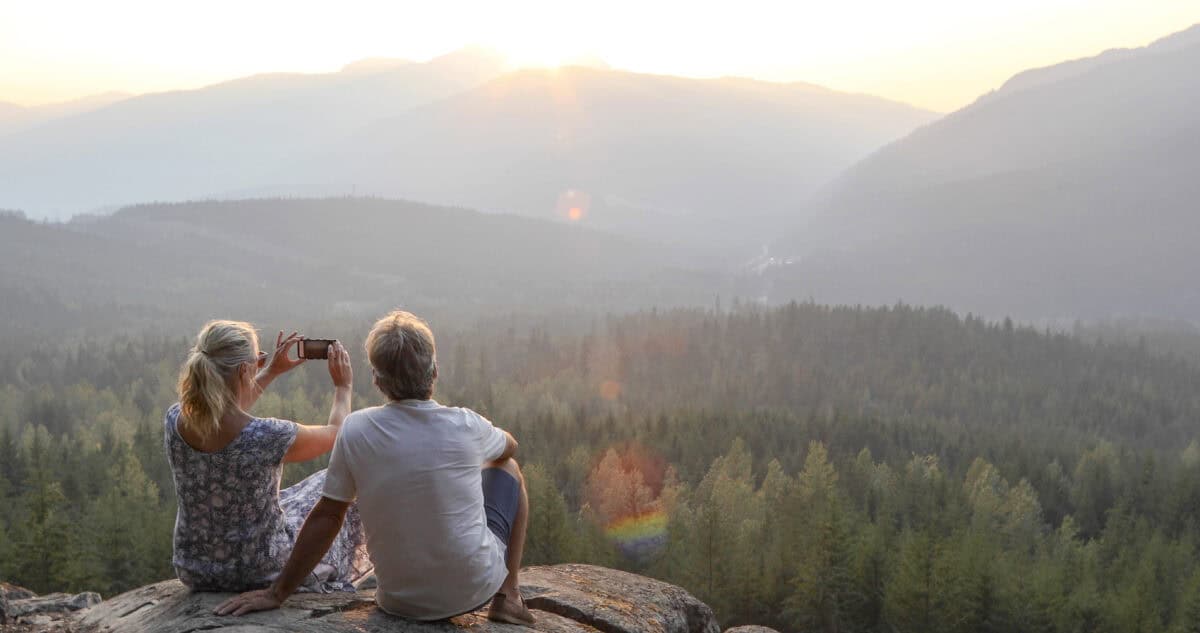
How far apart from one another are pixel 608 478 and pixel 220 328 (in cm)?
7426

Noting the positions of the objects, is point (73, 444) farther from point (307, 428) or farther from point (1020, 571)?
point (307, 428)

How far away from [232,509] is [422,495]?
85.8 inches

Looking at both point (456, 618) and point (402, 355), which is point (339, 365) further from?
point (456, 618)

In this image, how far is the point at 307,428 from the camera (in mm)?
9086

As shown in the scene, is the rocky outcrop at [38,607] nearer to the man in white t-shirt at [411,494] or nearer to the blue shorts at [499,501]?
the man in white t-shirt at [411,494]

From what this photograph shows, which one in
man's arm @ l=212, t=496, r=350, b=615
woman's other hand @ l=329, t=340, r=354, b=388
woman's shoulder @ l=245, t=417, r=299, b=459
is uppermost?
woman's other hand @ l=329, t=340, r=354, b=388

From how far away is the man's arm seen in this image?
28.8ft

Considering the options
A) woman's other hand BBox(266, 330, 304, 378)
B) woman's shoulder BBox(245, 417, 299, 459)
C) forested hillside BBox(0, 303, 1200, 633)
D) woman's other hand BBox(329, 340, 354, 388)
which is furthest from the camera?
forested hillside BBox(0, 303, 1200, 633)

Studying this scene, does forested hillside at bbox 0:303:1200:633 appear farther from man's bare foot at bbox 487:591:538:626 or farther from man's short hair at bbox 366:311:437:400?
man's short hair at bbox 366:311:437:400

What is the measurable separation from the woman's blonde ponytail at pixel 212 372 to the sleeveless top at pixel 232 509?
39cm

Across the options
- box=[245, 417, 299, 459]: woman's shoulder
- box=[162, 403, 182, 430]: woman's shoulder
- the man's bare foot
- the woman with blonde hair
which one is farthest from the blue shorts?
box=[162, 403, 182, 430]: woman's shoulder

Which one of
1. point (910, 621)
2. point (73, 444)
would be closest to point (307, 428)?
point (910, 621)

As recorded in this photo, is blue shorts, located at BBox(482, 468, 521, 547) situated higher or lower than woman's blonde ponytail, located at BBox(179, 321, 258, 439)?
lower

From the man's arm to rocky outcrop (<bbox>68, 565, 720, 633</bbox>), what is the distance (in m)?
0.11
